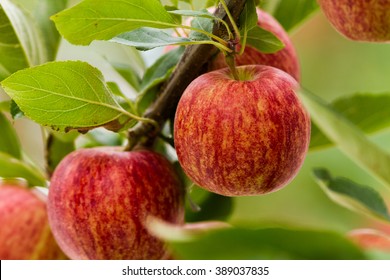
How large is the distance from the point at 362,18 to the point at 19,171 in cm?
41

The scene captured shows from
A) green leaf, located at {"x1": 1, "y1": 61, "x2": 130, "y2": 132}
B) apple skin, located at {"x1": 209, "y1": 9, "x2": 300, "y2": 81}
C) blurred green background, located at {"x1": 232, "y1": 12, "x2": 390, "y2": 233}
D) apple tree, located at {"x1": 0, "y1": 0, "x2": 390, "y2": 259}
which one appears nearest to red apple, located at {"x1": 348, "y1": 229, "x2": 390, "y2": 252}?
apple tree, located at {"x1": 0, "y1": 0, "x2": 390, "y2": 259}

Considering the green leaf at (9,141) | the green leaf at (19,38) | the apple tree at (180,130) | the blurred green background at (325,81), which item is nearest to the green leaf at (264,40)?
the apple tree at (180,130)

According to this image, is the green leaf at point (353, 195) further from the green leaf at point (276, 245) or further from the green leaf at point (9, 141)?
the green leaf at point (9, 141)

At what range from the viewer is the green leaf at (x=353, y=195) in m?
0.43

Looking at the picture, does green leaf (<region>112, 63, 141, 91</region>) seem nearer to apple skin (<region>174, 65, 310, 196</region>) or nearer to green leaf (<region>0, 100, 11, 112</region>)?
green leaf (<region>0, 100, 11, 112</region>)

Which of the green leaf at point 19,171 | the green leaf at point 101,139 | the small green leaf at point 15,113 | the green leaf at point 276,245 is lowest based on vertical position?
the green leaf at point 19,171

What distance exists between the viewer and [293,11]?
2.18 feet

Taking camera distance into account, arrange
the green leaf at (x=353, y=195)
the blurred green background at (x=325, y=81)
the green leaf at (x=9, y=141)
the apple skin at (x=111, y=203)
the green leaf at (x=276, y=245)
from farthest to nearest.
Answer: the blurred green background at (x=325, y=81) → the green leaf at (x=9, y=141) → the apple skin at (x=111, y=203) → the green leaf at (x=353, y=195) → the green leaf at (x=276, y=245)

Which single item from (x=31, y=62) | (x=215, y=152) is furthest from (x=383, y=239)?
(x=31, y=62)

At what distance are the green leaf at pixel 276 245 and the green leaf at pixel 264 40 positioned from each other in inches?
8.7

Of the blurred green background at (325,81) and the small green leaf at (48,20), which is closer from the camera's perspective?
the small green leaf at (48,20)

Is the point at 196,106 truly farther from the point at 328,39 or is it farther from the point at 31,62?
the point at 328,39

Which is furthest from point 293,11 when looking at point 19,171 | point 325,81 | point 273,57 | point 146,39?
point 325,81

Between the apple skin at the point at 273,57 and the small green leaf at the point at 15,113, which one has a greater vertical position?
the apple skin at the point at 273,57
